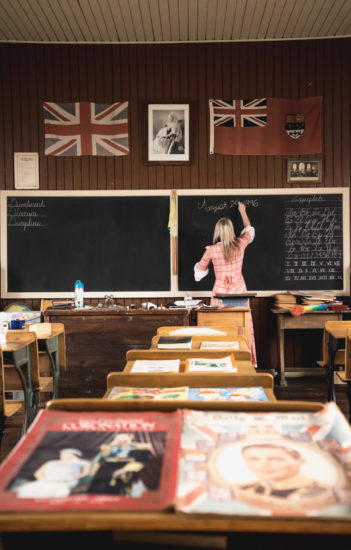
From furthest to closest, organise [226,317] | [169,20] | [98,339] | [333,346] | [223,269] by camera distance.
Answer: [223,269], [169,20], [226,317], [98,339], [333,346]

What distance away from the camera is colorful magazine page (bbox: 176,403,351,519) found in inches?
24.5

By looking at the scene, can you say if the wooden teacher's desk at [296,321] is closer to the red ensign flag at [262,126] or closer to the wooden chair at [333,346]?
the wooden chair at [333,346]

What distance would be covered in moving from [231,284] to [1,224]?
2.59 m

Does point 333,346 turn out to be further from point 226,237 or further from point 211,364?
point 226,237

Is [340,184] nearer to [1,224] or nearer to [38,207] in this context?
[38,207]

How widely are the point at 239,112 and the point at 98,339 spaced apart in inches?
113

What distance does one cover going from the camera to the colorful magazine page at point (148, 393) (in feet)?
3.87

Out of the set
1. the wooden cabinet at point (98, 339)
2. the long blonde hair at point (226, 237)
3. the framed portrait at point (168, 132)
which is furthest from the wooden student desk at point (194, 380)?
the framed portrait at point (168, 132)

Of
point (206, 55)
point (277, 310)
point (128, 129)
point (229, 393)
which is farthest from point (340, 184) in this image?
point (229, 393)

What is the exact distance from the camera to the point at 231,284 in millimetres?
4859

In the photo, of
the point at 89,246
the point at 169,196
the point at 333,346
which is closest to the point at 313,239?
the point at 169,196

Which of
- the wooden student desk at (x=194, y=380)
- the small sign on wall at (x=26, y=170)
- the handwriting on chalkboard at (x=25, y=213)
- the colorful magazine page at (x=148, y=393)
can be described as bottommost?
the colorful magazine page at (x=148, y=393)

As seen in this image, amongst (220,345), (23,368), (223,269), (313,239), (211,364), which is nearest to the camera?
(211,364)

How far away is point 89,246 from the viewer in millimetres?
5000
